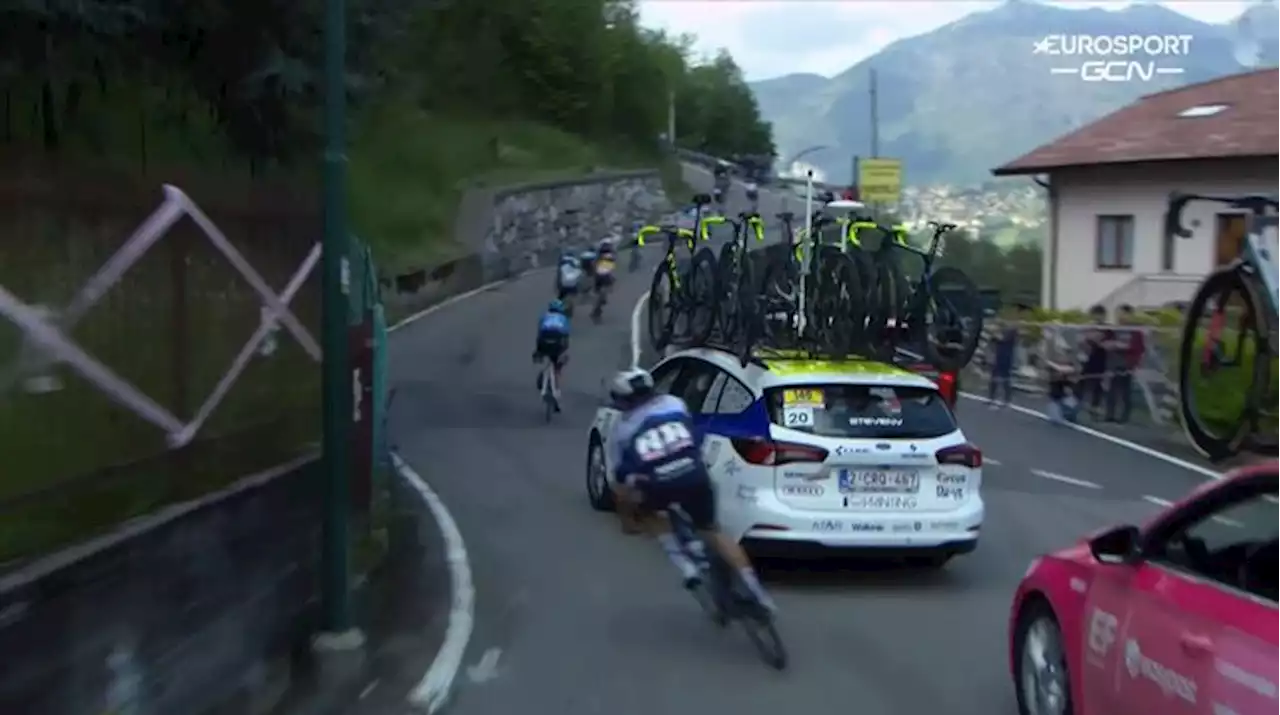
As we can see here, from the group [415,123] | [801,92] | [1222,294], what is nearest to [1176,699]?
[1222,294]

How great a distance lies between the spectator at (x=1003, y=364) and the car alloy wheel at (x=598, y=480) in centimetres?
1225

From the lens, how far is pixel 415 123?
52.7 m

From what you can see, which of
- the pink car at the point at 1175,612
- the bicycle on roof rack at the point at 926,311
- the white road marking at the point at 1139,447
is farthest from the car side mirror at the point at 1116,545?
the white road marking at the point at 1139,447

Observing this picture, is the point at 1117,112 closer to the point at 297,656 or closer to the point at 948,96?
the point at 297,656

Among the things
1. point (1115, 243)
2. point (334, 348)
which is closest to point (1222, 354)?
point (334, 348)

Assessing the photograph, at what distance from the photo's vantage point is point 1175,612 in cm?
575

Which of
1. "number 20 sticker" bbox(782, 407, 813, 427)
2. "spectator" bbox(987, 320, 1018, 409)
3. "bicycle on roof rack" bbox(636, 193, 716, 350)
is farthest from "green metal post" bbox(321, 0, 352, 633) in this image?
"spectator" bbox(987, 320, 1018, 409)

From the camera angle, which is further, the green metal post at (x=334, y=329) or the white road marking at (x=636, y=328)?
the white road marking at (x=636, y=328)

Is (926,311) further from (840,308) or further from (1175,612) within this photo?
(1175,612)

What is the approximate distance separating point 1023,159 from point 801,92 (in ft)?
333

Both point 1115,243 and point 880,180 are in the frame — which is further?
point 880,180

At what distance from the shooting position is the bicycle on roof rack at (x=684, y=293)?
1681 cm

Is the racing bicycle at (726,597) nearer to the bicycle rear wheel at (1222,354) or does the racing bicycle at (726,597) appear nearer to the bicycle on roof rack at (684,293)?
the bicycle rear wheel at (1222,354)

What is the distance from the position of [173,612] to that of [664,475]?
10.0 ft
